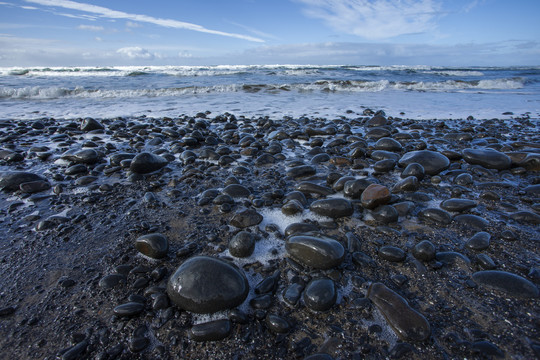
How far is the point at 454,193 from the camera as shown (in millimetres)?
2758

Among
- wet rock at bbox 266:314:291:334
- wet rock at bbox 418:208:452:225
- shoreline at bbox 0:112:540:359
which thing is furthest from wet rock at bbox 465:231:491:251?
wet rock at bbox 266:314:291:334

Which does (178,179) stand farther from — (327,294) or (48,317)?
(327,294)

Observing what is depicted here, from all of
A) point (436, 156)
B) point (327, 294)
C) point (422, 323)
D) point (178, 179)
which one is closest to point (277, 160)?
point (178, 179)

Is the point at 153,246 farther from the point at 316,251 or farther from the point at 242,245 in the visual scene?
the point at 316,251

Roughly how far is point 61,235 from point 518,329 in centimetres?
310

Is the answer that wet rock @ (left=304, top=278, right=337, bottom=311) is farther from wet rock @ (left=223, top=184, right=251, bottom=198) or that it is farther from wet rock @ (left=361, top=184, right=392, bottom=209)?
wet rock @ (left=223, top=184, right=251, bottom=198)

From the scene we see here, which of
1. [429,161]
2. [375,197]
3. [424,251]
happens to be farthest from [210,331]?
[429,161]

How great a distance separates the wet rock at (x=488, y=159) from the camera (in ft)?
10.8

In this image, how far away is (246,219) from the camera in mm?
2318

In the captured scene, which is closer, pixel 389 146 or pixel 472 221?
pixel 472 221

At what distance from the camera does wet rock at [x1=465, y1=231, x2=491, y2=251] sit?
190 cm

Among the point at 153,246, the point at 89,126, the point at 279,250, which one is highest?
the point at 153,246

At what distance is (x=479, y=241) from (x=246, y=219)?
1.78 m

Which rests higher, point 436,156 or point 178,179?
point 436,156
